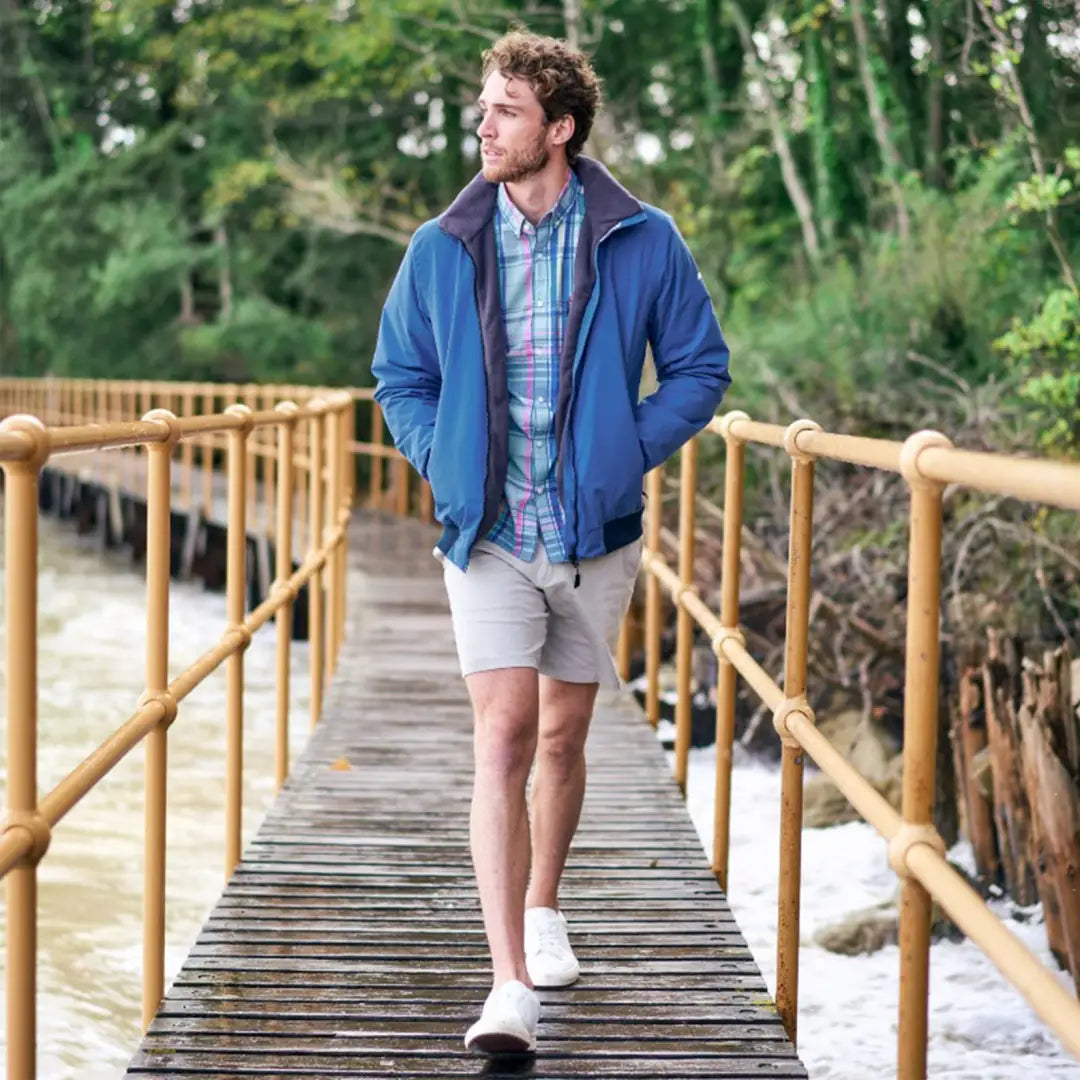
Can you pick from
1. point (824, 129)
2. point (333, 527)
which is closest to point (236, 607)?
point (333, 527)

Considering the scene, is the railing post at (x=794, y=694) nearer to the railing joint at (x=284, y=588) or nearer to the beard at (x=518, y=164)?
the beard at (x=518, y=164)

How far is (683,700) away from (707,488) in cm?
641

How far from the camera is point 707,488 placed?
37.7 feet

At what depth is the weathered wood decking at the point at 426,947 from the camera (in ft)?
10.6

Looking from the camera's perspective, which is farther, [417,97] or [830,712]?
[417,97]

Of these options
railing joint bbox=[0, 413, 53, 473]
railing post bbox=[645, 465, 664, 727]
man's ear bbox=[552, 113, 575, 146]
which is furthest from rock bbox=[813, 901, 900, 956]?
railing joint bbox=[0, 413, 53, 473]

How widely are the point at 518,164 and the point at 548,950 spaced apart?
61.5 inches

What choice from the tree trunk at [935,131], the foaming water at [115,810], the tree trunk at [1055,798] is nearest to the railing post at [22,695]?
the foaming water at [115,810]

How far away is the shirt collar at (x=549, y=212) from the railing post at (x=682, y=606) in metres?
1.45

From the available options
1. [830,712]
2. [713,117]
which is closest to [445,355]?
[830,712]

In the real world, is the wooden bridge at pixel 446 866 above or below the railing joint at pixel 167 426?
below

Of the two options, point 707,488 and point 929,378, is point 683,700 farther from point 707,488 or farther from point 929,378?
point 707,488

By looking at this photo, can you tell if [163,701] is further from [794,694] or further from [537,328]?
[794,694]

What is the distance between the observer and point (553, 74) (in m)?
3.27
